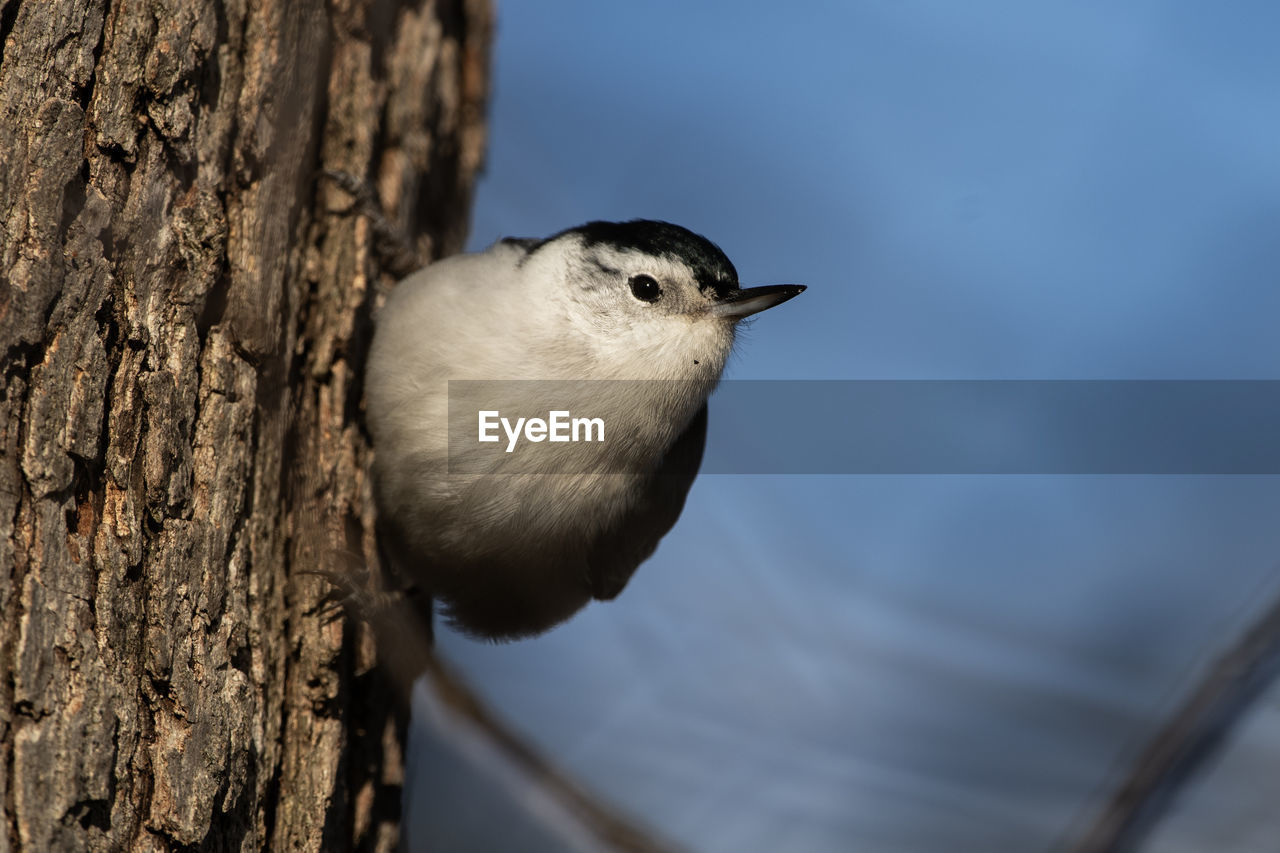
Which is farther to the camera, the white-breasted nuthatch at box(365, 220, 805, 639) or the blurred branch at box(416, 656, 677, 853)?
the blurred branch at box(416, 656, 677, 853)

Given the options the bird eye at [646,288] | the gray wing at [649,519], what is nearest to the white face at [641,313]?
the bird eye at [646,288]

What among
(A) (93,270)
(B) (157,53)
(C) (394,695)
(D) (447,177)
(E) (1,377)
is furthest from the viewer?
(D) (447,177)

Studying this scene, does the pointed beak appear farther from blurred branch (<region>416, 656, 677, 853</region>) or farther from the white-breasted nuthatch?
blurred branch (<region>416, 656, 677, 853</region>)

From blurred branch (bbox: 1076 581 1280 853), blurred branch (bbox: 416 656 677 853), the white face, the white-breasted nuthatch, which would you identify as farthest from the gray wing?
blurred branch (bbox: 1076 581 1280 853)

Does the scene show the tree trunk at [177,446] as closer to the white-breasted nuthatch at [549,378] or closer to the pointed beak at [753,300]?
the white-breasted nuthatch at [549,378]

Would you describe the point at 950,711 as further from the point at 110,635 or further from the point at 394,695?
the point at 110,635

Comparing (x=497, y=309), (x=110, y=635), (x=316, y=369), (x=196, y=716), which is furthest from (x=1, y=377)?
(x=497, y=309)

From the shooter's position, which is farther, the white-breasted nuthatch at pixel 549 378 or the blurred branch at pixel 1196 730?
the white-breasted nuthatch at pixel 549 378

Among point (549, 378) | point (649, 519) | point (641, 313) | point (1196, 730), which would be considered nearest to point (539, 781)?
point (649, 519)
